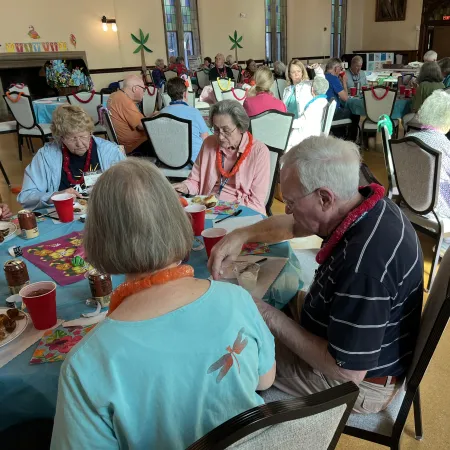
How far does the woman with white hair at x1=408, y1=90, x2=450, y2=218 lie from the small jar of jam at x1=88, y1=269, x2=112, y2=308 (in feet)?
7.22

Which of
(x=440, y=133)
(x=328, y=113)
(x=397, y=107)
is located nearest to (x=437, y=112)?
(x=440, y=133)

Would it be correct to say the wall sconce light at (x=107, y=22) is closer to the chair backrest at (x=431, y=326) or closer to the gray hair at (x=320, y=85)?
the gray hair at (x=320, y=85)

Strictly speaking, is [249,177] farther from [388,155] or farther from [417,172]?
[388,155]

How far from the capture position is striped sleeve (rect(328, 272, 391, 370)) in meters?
1.03

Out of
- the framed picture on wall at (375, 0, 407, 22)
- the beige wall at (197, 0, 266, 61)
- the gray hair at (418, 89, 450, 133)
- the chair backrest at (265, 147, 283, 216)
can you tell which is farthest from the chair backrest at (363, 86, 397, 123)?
the framed picture on wall at (375, 0, 407, 22)

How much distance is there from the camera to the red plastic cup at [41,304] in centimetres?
115

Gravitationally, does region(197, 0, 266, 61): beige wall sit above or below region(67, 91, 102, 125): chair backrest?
above

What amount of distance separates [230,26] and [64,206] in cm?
1369

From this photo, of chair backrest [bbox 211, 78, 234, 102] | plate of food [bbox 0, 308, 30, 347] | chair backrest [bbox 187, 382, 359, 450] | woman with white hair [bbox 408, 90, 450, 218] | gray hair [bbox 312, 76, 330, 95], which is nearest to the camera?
chair backrest [bbox 187, 382, 359, 450]

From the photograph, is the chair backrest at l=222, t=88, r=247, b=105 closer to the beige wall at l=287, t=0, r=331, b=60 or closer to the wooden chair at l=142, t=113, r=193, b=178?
the wooden chair at l=142, t=113, r=193, b=178

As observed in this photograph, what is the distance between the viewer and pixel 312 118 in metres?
4.88

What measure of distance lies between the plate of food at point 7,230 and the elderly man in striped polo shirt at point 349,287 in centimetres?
122

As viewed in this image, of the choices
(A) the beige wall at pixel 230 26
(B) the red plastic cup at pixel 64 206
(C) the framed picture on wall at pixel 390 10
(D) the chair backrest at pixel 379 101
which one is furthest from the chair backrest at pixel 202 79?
(C) the framed picture on wall at pixel 390 10

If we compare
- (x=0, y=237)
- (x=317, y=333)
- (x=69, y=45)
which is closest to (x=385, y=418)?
(x=317, y=333)
